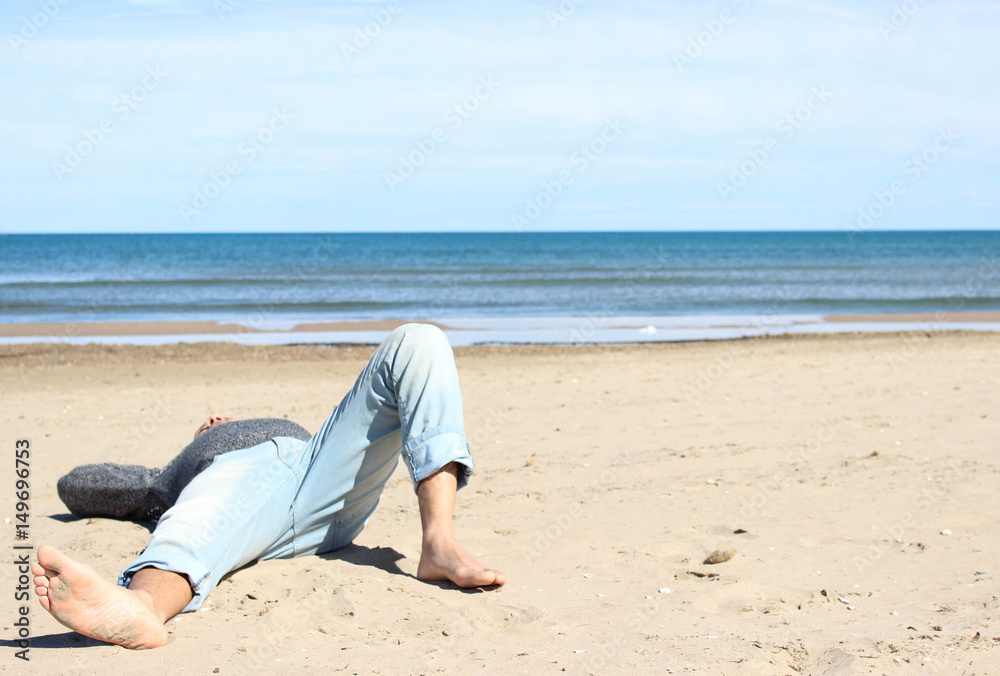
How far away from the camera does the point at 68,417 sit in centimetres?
625

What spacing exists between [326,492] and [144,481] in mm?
1130

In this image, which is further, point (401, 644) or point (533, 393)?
point (533, 393)

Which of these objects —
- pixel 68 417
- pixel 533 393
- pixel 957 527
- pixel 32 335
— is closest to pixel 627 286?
pixel 32 335

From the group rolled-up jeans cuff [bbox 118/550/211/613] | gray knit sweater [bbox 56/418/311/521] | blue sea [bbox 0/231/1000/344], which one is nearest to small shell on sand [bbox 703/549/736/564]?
gray knit sweater [bbox 56/418/311/521]

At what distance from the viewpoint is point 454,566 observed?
103 inches

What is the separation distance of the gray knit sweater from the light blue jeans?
273 millimetres

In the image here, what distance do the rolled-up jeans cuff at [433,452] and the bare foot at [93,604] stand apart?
815mm

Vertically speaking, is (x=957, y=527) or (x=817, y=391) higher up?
(x=817, y=391)

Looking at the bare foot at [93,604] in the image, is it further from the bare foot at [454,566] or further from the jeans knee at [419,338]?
the jeans knee at [419,338]

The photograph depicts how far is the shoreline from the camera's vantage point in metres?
13.3

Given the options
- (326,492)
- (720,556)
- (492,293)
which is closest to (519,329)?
(492,293)

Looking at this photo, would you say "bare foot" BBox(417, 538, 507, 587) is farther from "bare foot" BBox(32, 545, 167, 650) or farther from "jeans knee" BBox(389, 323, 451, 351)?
"bare foot" BBox(32, 545, 167, 650)

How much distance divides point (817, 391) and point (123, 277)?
25.7 meters

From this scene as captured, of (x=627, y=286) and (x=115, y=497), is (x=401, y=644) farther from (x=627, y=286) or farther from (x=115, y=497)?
(x=627, y=286)
